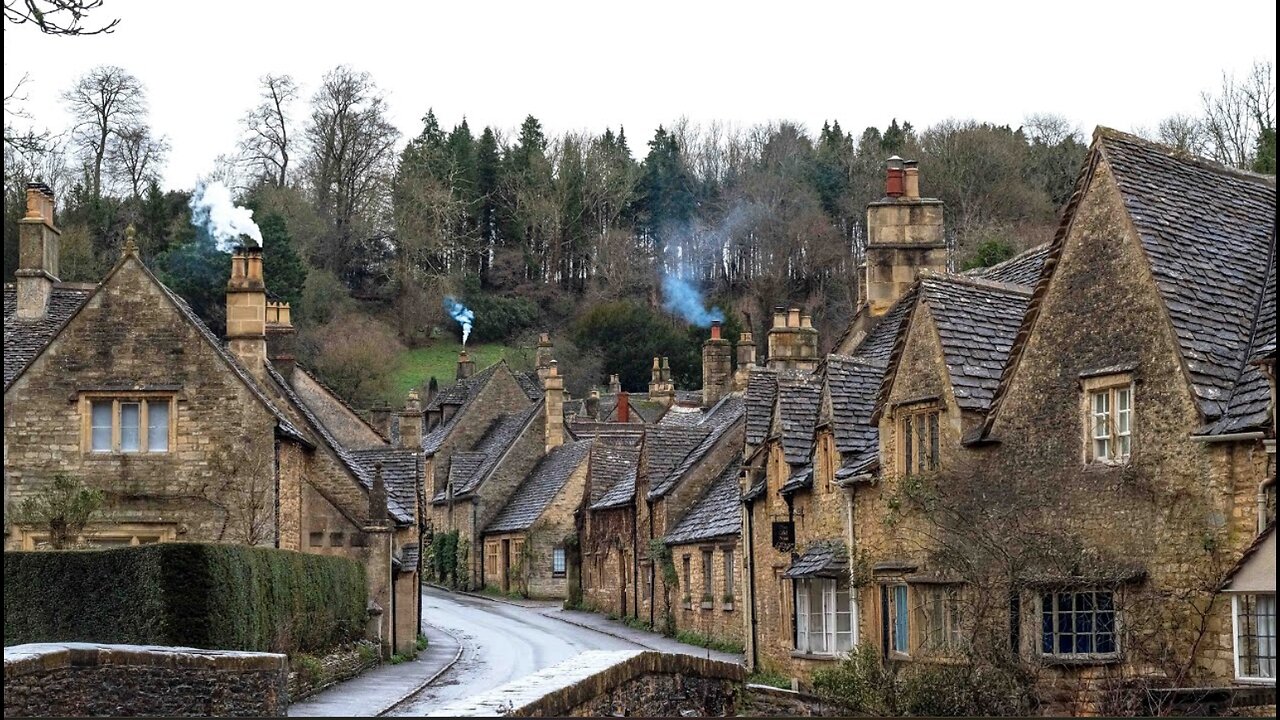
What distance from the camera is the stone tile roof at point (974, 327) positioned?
24297 mm

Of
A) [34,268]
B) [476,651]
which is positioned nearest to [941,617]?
[476,651]

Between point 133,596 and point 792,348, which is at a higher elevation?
point 792,348

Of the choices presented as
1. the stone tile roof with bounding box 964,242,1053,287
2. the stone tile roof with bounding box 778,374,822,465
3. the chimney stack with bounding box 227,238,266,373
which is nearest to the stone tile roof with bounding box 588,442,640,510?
the chimney stack with bounding box 227,238,266,373

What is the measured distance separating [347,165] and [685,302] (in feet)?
77.3

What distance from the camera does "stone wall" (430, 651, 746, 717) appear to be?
551 inches

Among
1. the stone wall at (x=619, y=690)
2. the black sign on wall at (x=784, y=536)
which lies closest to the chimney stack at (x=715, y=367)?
the black sign on wall at (x=784, y=536)

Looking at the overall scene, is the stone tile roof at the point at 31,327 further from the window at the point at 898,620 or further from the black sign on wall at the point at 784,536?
the window at the point at 898,620

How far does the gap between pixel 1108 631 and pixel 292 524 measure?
1824 cm

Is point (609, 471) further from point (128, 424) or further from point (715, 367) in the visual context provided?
point (128, 424)

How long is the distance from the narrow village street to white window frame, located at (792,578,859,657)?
3.89 m

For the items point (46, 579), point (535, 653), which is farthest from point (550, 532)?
point (46, 579)

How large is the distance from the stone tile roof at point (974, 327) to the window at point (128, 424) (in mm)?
14755

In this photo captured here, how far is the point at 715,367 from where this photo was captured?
233 feet

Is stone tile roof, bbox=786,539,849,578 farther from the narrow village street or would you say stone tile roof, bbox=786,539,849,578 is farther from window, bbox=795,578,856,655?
the narrow village street
